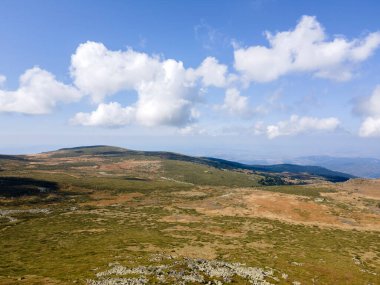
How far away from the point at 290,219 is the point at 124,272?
63961mm

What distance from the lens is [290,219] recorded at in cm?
9350

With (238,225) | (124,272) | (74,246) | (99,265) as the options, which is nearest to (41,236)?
(74,246)

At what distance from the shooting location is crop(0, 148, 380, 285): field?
45.0 m

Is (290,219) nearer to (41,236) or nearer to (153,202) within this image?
(153,202)

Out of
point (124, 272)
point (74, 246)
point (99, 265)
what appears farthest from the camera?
point (74, 246)

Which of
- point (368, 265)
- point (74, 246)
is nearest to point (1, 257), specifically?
point (74, 246)

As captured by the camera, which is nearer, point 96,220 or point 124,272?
point 124,272

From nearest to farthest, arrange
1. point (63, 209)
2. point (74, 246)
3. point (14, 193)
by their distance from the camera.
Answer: point (74, 246)
point (63, 209)
point (14, 193)

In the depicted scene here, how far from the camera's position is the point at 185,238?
67.6 metres

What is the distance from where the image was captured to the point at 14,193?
121 m

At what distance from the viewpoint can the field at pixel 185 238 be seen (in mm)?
45000

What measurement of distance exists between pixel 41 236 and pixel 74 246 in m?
13.0

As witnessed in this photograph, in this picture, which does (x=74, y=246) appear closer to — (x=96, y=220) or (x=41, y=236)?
(x=41, y=236)

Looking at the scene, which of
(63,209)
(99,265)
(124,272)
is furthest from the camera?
(63,209)
